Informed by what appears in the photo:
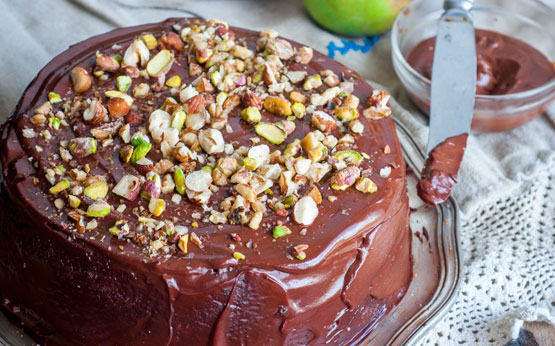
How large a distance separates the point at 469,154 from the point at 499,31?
633 millimetres

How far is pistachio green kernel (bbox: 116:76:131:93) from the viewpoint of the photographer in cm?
160

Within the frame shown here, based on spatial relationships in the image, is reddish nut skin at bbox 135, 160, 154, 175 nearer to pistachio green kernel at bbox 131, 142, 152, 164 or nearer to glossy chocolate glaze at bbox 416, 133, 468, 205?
pistachio green kernel at bbox 131, 142, 152, 164

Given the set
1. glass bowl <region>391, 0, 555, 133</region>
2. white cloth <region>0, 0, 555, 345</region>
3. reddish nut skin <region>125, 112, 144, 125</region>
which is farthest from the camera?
glass bowl <region>391, 0, 555, 133</region>

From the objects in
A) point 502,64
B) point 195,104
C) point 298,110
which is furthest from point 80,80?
point 502,64

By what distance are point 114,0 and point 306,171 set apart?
144cm

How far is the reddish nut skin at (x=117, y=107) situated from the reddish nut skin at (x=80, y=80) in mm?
105

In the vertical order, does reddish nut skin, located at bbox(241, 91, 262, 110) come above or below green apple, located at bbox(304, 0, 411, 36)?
above

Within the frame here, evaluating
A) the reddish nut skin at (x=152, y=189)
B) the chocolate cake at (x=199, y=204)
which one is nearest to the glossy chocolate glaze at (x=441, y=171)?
the chocolate cake at (x=199, y=204)

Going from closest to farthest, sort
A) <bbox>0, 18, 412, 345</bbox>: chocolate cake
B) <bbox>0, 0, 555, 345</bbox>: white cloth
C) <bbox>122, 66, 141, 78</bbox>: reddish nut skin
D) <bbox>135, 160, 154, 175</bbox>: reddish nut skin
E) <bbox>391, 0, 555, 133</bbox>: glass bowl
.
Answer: <bbox>0, 18, 412, 345</bbox>: chocolate cake → <bbox>135, 160, 154, 175</bbox>: reddish nut skin → <bbox>122, 66, 141, 78</bbox>: reddish nut skin → <bbox>0, 0, 555, 345</bbox>: white cloth → <bbox>391, 0, 555, 133</bbox>: glass bowl

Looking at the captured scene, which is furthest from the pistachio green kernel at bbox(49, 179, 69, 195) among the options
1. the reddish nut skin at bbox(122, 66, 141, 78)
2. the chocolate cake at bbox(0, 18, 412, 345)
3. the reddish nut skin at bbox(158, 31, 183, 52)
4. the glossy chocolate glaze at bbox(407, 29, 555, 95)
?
the glossy chocolate glaze at bbox(407, 29, 555, 95)

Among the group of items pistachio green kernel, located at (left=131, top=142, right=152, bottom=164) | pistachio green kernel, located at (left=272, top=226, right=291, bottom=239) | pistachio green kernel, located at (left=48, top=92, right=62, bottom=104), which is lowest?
pistachio green kernel, located at (left=272, top=226, right=291, bottom=239)

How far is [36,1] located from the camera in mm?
2471

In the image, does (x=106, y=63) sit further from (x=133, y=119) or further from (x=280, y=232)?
(x=280, y=232)

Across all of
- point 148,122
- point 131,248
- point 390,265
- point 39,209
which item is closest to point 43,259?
point 39,209
